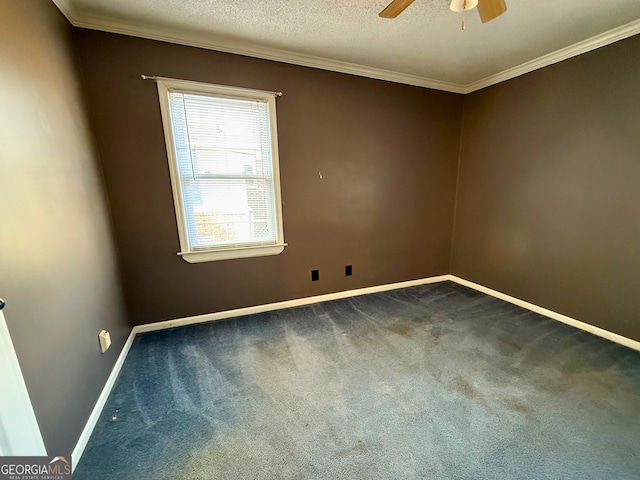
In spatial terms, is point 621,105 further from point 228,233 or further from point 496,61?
point 228,233

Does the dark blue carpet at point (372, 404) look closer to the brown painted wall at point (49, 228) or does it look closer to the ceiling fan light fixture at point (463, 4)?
the brown painted wall at point (49, 228)

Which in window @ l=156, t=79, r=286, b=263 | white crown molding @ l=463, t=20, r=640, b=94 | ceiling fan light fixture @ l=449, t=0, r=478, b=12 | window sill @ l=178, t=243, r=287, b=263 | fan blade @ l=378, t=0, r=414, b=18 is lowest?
window sill @ l=178, t=243, r=287, b=263

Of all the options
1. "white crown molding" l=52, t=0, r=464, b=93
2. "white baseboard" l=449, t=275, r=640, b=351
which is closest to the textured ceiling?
"white crown molding" l=52, t=0, r=464, b=93

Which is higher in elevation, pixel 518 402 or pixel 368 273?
pixel 368 273

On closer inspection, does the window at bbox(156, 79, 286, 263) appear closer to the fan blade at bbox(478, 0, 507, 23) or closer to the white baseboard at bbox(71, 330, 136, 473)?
the white baseboard at bbox(71, 330, 136, 473)

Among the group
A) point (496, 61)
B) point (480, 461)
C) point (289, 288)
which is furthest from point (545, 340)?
point (496, 61)

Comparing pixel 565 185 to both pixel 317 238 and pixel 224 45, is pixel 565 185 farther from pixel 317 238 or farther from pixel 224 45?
pixel 224 45

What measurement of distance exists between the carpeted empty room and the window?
21 millimetres

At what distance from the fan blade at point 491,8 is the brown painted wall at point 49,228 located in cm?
227

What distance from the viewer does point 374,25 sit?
195 cm

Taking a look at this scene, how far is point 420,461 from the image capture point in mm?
1230

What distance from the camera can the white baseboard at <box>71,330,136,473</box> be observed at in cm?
125

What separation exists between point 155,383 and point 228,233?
1289 millimetres

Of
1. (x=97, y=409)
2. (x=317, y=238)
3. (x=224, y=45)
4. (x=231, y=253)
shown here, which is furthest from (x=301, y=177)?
→ (x=97, y=409)
